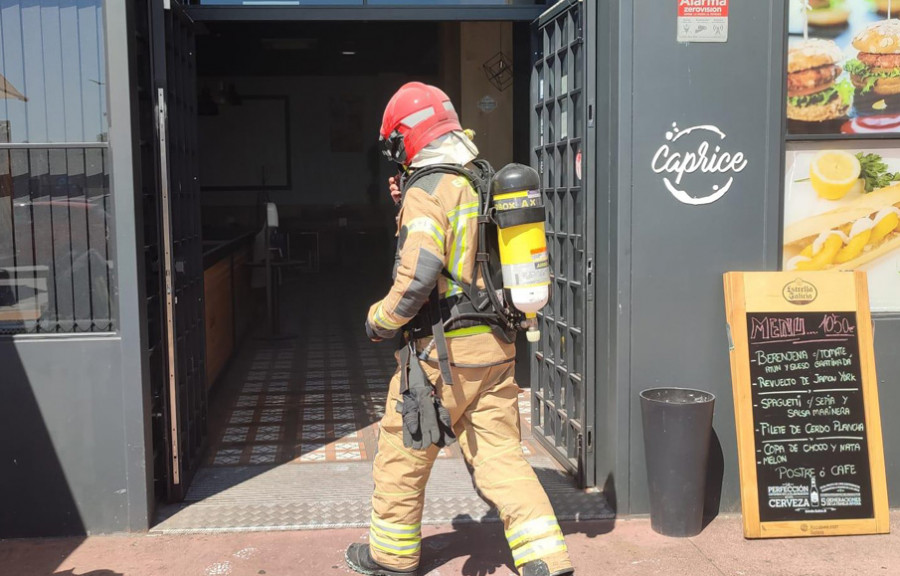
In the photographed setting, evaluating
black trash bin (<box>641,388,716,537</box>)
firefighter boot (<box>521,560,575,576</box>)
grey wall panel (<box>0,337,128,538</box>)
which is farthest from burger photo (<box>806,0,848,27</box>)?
grey wall panel (<box>0,337,128,538</box>)

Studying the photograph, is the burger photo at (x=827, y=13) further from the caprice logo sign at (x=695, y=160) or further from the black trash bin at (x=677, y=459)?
the black trash bin at (x=677, y=459)

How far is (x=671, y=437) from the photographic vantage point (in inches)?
171

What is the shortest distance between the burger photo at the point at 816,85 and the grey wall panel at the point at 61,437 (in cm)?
344

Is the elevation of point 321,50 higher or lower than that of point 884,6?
higher

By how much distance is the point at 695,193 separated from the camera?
4.52m

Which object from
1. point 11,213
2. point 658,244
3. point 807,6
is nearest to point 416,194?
point 658,244

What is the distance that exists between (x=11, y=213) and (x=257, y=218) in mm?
13715

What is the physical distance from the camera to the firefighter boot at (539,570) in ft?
11.5

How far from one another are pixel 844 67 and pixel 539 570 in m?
2.90

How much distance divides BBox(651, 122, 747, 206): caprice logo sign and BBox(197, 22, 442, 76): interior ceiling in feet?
30.9

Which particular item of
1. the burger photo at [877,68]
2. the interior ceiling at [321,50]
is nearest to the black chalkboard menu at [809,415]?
the burger photo at [877,68]

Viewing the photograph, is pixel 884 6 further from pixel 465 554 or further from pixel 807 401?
pixel 465 554

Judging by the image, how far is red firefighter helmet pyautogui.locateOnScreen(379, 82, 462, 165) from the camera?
3.82 metres

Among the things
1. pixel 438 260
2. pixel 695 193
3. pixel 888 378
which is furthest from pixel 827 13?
pixel 438 260
